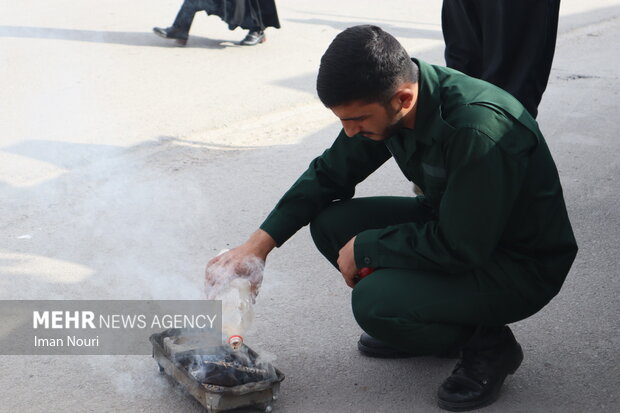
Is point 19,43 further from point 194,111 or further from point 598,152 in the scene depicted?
point 598,152

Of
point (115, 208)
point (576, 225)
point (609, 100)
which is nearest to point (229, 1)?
point (609, 100)

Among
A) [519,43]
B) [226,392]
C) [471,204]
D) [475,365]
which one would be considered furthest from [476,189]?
[519,43]

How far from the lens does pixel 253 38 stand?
29.0 feet

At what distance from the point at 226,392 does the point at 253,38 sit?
21.7 feet

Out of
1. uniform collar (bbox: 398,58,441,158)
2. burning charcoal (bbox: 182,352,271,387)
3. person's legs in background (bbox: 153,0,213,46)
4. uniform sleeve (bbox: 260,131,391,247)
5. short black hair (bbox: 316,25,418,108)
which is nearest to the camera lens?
short black hair (bbox: 316,25,418,108)

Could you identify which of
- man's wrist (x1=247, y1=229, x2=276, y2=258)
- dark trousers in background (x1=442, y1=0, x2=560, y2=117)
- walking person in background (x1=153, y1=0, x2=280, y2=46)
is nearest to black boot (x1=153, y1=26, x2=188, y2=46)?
walking person in background (x1=153, y1=0, x2=280, y2=46)

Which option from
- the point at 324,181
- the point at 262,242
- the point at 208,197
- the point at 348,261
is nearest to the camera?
the point at 348,261

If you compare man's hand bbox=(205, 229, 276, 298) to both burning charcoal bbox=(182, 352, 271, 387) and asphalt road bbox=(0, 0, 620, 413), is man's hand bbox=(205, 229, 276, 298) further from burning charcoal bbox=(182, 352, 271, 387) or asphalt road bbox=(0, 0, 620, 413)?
asphalt road bbox=(0, 0, 620, 413)

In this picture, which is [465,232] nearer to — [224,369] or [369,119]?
[369,119]

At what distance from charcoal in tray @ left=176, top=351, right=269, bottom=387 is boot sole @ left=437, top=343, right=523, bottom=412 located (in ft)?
1.96

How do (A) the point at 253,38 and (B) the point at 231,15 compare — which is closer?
(B) the point at 231,15

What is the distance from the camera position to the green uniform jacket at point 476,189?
8.06 feet

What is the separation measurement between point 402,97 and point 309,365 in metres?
1.11

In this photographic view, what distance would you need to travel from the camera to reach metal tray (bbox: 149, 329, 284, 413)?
2.64 meters
